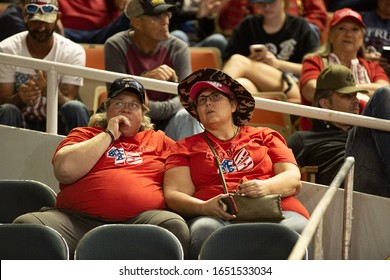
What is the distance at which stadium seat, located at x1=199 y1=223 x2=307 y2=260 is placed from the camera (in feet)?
15.1

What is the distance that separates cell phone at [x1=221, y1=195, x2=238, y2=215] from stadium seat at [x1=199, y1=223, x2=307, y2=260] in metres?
0.34

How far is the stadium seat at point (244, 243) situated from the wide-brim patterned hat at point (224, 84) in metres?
1.01

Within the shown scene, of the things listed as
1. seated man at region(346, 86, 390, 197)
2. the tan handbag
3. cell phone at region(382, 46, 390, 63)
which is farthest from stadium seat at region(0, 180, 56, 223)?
cell phone at region(382, 46, 390, 63)

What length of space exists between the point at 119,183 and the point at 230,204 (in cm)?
60

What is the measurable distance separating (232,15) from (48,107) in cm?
294

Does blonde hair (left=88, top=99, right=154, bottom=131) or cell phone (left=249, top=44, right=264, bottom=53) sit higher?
blonde hair (left=88, top=99, right=154, bottom=131)

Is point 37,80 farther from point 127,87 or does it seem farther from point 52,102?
point 127,87

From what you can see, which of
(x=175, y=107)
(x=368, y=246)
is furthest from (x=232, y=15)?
(x=368, y=246)

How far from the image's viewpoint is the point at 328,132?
6004 millimetres

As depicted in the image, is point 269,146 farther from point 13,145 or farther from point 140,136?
point 13,145

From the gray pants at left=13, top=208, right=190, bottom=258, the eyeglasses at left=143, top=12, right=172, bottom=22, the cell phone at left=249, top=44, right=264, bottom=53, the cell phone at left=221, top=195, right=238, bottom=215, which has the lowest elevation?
the gray pants at left=13, top=208, right=190, bottom=258

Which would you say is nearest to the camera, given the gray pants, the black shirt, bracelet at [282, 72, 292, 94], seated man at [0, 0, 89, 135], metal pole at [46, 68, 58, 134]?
the gray pants

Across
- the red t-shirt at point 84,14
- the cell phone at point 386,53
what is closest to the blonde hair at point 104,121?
the cell phone at point 386,53

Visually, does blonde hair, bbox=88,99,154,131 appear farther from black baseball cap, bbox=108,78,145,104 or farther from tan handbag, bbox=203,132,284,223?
tan handbag, bbox=203,132,284,223
